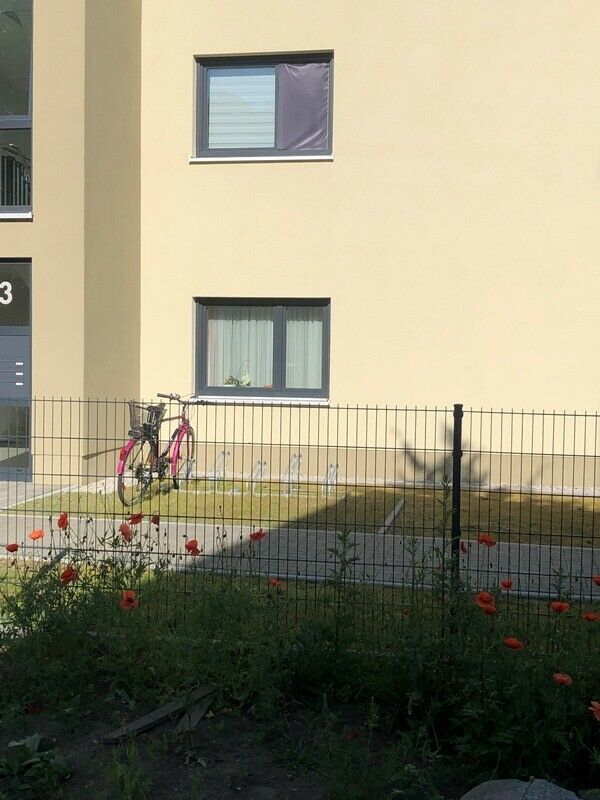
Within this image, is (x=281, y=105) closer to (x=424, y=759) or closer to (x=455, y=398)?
(x=455, y=398)

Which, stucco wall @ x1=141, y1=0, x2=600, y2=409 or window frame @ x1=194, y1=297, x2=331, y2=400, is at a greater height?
stucco wall @ x1=141, y1=0, x2=600, y2=409

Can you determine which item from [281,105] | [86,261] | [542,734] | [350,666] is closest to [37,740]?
[350,666]

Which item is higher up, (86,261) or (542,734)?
(86,261)

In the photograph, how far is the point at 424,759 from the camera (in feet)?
12.8

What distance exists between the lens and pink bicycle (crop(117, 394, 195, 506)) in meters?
8.77

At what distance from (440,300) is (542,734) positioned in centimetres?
982

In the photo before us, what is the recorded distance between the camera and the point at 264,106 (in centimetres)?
1376

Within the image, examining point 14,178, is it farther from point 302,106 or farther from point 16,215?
point 302,106

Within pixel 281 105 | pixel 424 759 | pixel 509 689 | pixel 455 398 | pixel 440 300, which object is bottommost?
pixel 424 759

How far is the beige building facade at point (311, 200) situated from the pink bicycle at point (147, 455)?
5.55 feet

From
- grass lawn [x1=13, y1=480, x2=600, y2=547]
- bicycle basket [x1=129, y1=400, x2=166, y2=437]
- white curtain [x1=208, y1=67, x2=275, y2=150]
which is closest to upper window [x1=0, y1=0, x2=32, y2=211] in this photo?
white curtain [x1=208, y1=67, x2=275, y2=150]

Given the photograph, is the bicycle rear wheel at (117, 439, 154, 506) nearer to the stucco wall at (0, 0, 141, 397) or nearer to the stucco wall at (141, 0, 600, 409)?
the stucco wall at (0, 0, 141, 397)

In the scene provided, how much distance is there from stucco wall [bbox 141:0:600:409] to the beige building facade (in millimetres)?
29

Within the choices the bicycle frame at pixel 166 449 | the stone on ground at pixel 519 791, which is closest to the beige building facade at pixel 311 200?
the bicycle frame at pixel 166 449
